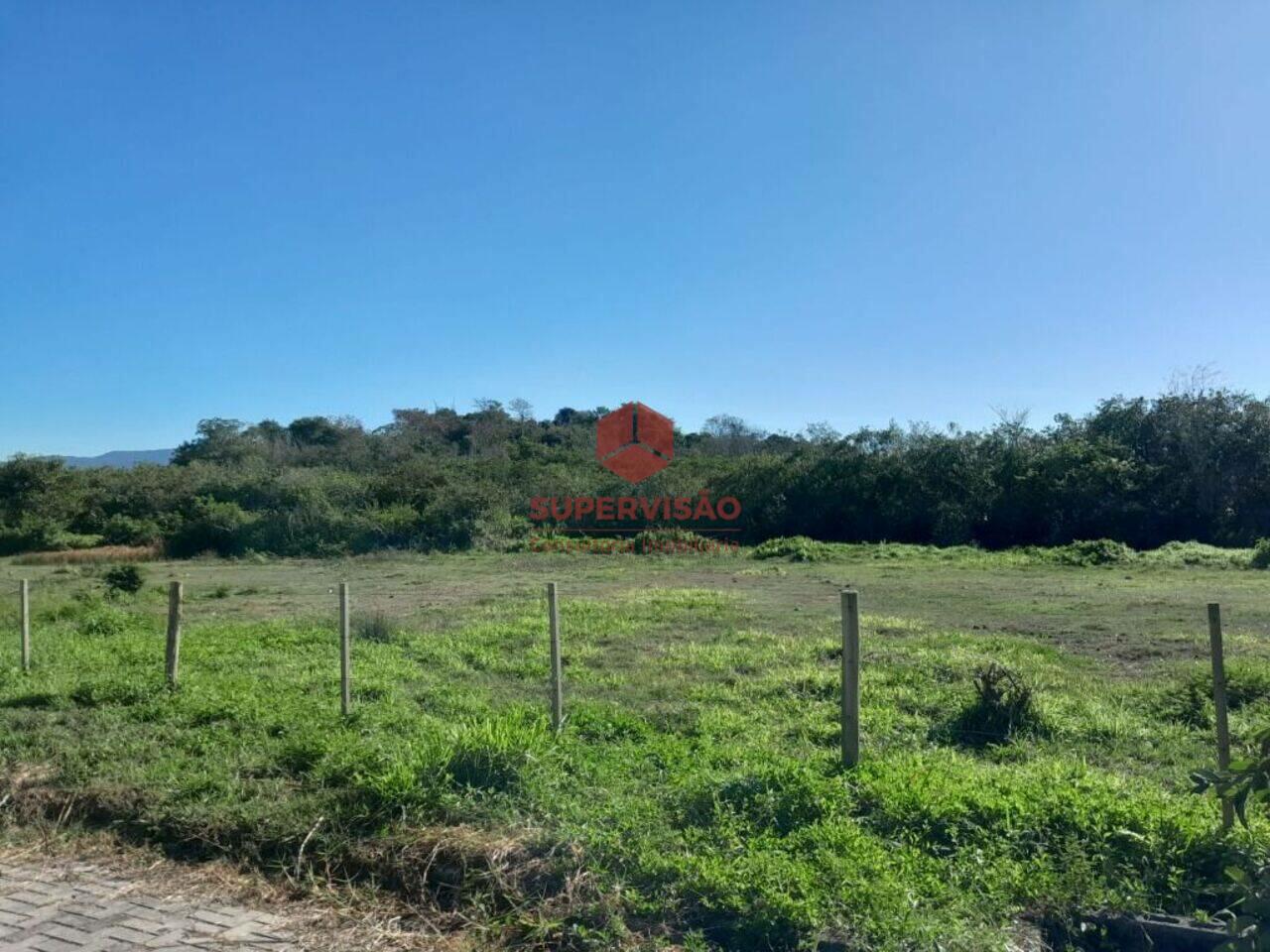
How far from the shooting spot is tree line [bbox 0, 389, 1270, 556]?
2509 cm

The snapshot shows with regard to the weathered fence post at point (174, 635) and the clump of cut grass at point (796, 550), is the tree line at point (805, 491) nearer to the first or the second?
the clump of cut grass at point (796, 550)

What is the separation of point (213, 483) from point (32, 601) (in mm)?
22469

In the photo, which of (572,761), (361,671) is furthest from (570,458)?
(572,761)

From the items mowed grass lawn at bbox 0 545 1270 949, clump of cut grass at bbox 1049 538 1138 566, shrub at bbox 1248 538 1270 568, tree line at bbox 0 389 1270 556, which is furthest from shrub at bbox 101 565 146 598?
shrub at bbox 1248 538 1270 568

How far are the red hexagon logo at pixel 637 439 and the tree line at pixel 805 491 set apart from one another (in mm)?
668

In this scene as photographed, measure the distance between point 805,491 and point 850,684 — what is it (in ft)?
82.4

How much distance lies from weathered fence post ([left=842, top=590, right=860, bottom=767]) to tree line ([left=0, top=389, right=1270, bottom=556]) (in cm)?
2307

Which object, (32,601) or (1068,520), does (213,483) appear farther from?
(1068,520)

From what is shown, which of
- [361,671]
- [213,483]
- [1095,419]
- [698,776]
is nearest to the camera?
[698,776]

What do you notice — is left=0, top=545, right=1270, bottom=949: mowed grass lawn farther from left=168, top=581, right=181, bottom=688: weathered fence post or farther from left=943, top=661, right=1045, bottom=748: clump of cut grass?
left=168, top=581, right=181, bottom=688: weathered fence post

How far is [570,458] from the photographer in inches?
1420

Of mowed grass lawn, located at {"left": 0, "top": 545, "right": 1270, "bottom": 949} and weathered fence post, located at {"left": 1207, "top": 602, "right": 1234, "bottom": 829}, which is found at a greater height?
weathered fence post, located at {"left": 1207, "top": 602, "right": 1234, "bottom": 829}

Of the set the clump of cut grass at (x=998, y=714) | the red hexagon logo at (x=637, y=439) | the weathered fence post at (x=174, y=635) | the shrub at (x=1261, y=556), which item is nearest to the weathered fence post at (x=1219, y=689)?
the clump of cut grass at (x=998, y=714)

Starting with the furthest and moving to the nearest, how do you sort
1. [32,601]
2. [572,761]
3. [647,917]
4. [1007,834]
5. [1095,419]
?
[1095,419], [32,601], [572,761], [1007,834], [647,917]
